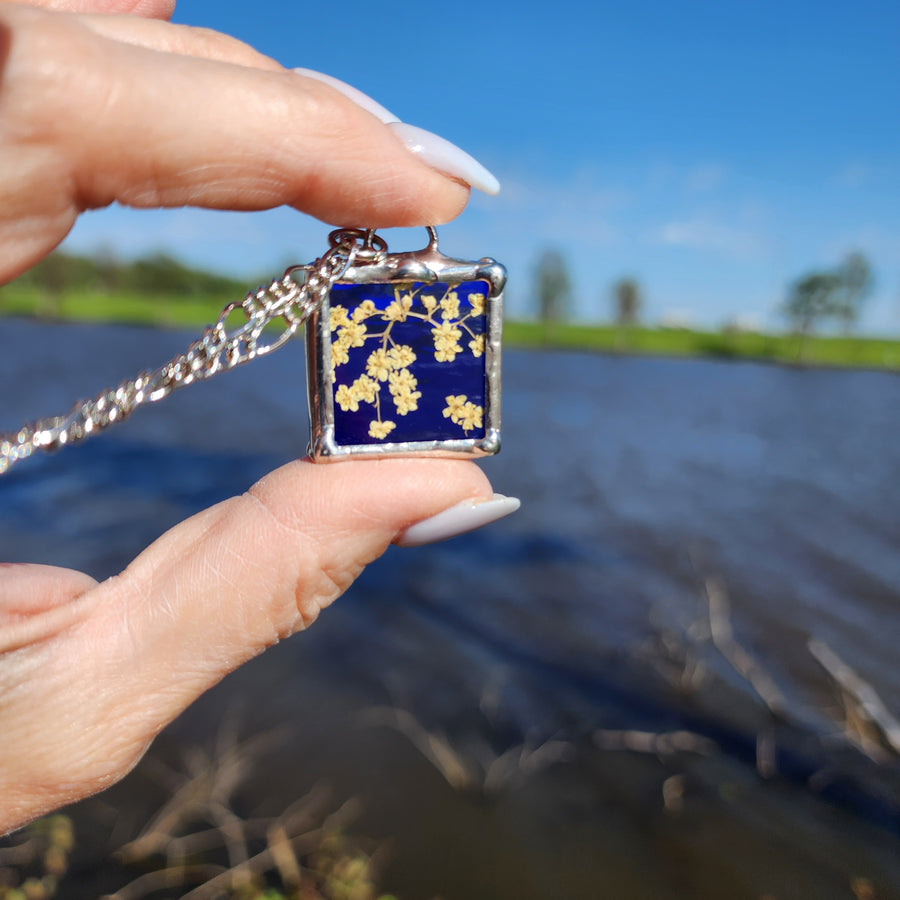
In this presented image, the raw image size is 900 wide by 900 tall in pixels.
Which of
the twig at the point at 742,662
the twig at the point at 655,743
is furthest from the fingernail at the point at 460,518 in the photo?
the twig at the point at 742,662

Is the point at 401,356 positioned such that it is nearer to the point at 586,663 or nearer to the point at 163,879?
the point at 163,879

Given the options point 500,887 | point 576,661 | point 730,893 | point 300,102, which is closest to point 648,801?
point 730,893

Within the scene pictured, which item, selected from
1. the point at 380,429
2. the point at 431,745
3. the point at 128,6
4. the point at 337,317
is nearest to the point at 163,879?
the point at 431,745

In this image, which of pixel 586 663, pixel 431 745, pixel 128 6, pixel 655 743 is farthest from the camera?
pixel 586 663

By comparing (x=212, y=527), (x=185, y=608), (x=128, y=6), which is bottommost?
(x=185, y=608)

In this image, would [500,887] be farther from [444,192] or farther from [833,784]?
[444,192]

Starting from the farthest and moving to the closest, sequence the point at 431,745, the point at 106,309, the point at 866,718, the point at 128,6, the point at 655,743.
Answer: the point at 106,309, the point at 866,718, the point at 655,743, the point at 431,745, the point at 128,6

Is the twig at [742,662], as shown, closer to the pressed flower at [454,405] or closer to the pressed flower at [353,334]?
the pressed flower at [454,405]
